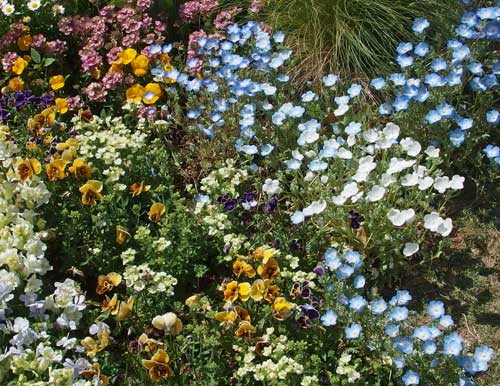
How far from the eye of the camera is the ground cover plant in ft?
10.3

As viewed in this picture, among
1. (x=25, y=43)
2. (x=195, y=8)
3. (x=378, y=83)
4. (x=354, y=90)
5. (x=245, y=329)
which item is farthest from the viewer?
(x=195, y=8)

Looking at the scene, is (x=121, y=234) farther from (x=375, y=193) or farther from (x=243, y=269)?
(x=375, y=193)

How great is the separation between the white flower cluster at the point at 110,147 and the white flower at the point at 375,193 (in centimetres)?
114

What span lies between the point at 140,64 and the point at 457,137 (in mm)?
1835

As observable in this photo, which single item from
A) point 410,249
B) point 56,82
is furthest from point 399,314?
point 56,82

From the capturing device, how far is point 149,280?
3213 mm

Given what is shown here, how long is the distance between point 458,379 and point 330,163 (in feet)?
4.62

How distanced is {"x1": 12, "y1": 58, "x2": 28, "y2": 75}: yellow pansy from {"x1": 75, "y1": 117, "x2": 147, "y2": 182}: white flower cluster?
733 millimetres

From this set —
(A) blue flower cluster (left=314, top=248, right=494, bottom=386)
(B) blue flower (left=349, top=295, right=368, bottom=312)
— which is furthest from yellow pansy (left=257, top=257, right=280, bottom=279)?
(B) blue flower (left=349, top=295, right=368, bottom=312)

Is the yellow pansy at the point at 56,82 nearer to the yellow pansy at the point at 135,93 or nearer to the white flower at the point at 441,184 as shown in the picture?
the yellow pansy at the point at 135,93

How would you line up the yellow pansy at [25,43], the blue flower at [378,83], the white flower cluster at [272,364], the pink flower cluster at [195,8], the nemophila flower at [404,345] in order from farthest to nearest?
1. the pink flower cluster at [195,8]
2. the yellow pansy at [25,43]
3. the blue flower at [378,83]
4. the nemophila flower at [404,345]
5. the white flower cluster at [272,364]

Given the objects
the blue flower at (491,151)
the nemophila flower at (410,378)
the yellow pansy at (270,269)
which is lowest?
the nemophila flower at (410,378)

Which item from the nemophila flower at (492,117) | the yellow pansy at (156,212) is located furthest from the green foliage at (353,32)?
Answer: the yellow pansy at (156,212)

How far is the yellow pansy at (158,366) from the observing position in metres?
2.95
